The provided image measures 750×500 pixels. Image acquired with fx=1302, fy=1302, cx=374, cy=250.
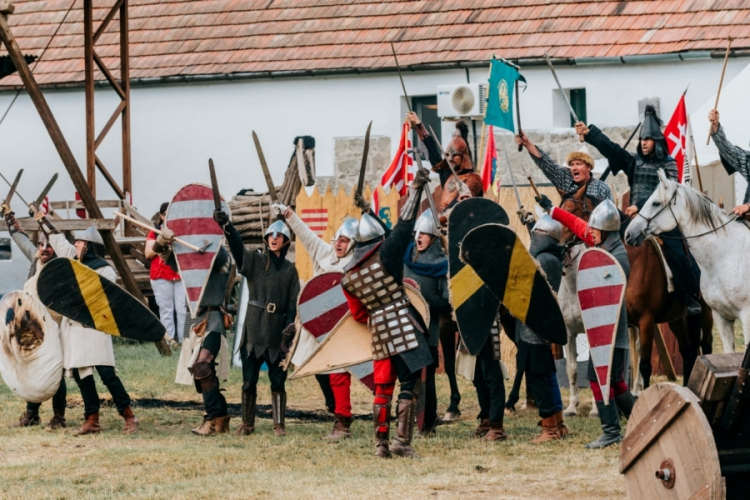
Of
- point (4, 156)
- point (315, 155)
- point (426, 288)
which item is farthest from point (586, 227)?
point (4, 156)

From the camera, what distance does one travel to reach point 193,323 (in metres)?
8.79

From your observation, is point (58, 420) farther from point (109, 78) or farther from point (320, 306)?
point (109, 78)

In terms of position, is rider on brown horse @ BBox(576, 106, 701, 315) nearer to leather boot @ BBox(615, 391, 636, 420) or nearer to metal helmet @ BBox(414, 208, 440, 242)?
metal helmet @ BBox(414, 208, 440, 242)

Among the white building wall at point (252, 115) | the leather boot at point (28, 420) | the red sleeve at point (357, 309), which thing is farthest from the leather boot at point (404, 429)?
the white building wall at point (252, 115)

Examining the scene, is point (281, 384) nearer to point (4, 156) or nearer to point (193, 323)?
point (193, 323)

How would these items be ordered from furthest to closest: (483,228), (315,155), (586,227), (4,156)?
(4,156) < (315,155) < (586,227) < (483,228)

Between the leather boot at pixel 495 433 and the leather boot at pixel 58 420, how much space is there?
3.09 meters

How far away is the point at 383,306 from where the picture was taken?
7.41m

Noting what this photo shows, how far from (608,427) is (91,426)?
3551mm

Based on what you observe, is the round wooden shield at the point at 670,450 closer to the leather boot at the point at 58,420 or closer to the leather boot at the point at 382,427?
the leather boot at the point at 382,427

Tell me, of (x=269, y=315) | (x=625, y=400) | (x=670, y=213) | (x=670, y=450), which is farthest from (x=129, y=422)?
(x=670, y=450)

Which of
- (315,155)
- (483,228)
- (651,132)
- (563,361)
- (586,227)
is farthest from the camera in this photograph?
(315,155)

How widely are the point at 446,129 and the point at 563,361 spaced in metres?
6.16

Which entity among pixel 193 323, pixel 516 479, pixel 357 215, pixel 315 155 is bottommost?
pixel 516 479
